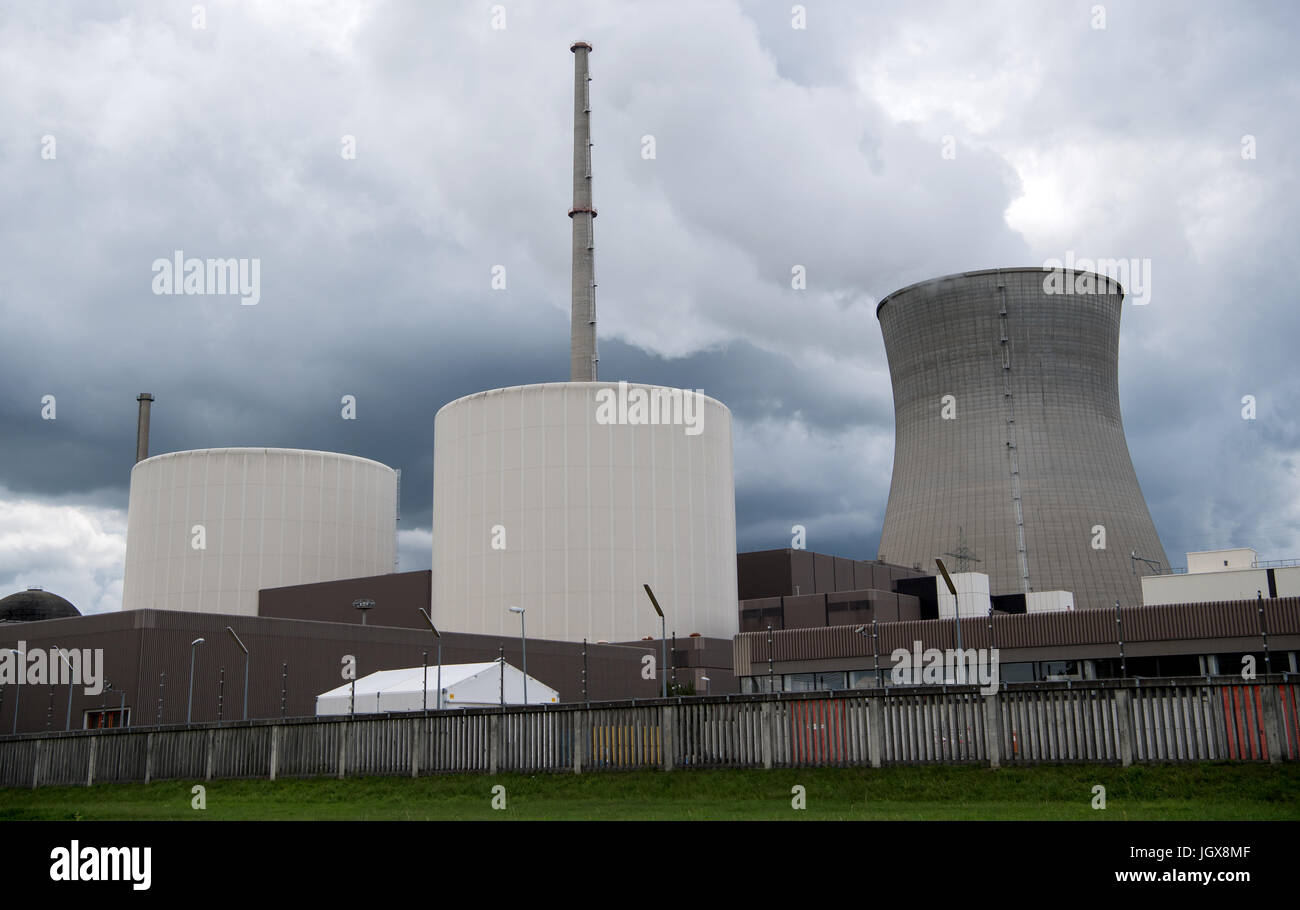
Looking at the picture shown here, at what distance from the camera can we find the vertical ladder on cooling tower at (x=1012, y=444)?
62469 mm

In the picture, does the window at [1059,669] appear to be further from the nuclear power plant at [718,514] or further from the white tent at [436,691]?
the white tent at [436,691]

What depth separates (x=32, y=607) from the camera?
269ft

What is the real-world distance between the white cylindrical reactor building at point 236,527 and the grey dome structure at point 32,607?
661 centimetres

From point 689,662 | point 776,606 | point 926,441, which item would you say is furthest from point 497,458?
point 926,441

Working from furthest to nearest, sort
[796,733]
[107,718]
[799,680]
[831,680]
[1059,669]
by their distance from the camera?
1. [799,680]
2. [831,680]
3. [107,718]
4. [1059,669]
5. [796,733]

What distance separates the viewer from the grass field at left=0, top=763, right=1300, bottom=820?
14.9 meters

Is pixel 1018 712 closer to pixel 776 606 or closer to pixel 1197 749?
pixel 1197 749

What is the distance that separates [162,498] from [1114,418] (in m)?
60.5

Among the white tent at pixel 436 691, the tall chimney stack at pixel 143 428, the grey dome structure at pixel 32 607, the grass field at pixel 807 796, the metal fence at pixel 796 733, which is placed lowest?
the grass field at pixel 807 796

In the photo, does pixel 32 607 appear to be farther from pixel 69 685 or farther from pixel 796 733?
pixel 796 733

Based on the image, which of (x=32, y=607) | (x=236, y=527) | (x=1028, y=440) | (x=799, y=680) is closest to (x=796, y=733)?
(x=799, y=680)

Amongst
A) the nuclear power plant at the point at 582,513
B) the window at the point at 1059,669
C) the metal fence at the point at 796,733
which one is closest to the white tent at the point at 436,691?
the metal fence at the point at 796,733

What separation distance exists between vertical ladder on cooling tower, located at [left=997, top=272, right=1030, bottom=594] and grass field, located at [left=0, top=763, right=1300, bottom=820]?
4680cm

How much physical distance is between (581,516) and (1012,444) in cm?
2341
